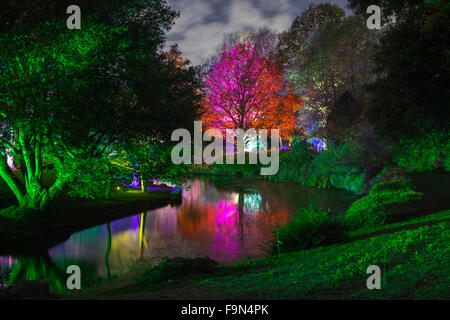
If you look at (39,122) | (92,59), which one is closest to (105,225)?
(39,122)

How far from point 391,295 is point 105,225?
14480 mm

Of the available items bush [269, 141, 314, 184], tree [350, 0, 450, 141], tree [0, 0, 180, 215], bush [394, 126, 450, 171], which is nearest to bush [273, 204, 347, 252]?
tree [350, 0, 450, 141]

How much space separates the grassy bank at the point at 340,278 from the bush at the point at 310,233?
2090 mm

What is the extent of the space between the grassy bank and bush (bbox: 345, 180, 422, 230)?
15.6 ft

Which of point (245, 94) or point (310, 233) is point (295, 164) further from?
point (310, 233)

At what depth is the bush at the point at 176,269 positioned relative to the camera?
865 centimetres

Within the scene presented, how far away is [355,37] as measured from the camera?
36.7 metres

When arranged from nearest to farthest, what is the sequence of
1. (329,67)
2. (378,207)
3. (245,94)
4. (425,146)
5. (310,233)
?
(310,233) → (425,146) → (378,207) → (329,67) → (245,94)

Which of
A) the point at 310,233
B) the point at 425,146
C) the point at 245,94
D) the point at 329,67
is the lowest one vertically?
the point at 310,233

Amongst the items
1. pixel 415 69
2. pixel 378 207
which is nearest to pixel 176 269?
pixel 415 69

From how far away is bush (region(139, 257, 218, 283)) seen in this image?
8648 mm

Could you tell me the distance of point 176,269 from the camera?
29.1 ft

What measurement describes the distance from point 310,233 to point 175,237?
6.05 meters

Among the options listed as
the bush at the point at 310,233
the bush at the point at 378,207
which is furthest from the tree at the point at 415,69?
the bush at the point at 310,233
